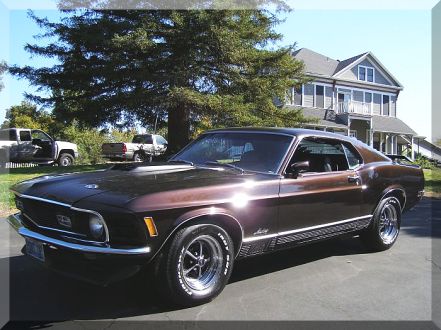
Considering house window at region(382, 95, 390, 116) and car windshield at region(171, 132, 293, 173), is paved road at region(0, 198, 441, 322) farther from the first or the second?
house window at region(382, 95, 390, 116)

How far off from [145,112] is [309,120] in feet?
24.2

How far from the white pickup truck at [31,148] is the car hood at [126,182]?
55.4ft

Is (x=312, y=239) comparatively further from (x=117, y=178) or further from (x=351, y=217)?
(x=117, y=178)

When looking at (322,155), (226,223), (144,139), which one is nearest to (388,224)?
(322,155)

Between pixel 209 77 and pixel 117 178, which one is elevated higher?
pixel 209 77

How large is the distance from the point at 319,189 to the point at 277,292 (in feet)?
4.31

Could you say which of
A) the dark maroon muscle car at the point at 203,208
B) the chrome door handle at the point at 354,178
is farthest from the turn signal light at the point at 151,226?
the chrome door handle at the point at 354,178

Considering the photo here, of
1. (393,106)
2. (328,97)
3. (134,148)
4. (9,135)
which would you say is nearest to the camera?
(9,135)

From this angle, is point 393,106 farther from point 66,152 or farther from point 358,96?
point 66,152

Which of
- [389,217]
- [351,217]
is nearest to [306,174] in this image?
[351,217]

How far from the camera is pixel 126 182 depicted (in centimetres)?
433

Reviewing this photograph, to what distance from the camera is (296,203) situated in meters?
5.02

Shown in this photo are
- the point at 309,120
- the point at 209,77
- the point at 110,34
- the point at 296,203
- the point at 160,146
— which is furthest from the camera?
the point at 160,146

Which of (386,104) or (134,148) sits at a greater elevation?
(386,104)
